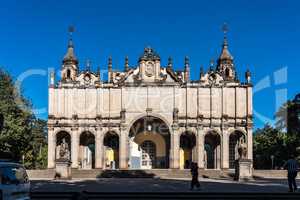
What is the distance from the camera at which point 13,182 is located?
12.1m

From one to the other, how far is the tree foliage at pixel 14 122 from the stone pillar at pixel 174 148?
13.7 m

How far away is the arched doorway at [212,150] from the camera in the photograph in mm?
54781

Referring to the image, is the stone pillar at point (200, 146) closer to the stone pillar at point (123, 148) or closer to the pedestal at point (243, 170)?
the stone pillar at point (123, 148)

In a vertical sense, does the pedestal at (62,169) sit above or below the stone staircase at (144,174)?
above

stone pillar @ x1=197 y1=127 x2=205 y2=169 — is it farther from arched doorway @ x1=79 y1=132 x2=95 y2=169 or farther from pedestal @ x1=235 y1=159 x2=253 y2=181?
pedestal @ x1=235 y1=159 x2=253 y2=181

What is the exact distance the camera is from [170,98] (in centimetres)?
5494

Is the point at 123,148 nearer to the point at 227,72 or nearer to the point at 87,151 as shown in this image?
the point at 87,151

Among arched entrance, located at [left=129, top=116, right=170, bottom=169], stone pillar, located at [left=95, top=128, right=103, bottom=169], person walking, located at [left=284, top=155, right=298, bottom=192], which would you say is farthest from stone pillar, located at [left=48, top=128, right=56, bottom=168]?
person walking, located at [left=284, top=155, right=298, bottom=192]

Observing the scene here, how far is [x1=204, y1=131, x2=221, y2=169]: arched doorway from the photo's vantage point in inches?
2157

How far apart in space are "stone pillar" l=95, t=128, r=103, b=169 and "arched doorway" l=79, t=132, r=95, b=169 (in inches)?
51.1

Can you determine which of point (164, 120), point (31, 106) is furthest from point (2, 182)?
point (31, 106)

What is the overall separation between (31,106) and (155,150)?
1540 centimetres

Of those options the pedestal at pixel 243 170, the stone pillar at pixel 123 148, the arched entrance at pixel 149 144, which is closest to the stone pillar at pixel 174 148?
the arched entrance at pixel 149 144

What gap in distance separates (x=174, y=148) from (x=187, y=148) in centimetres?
289
